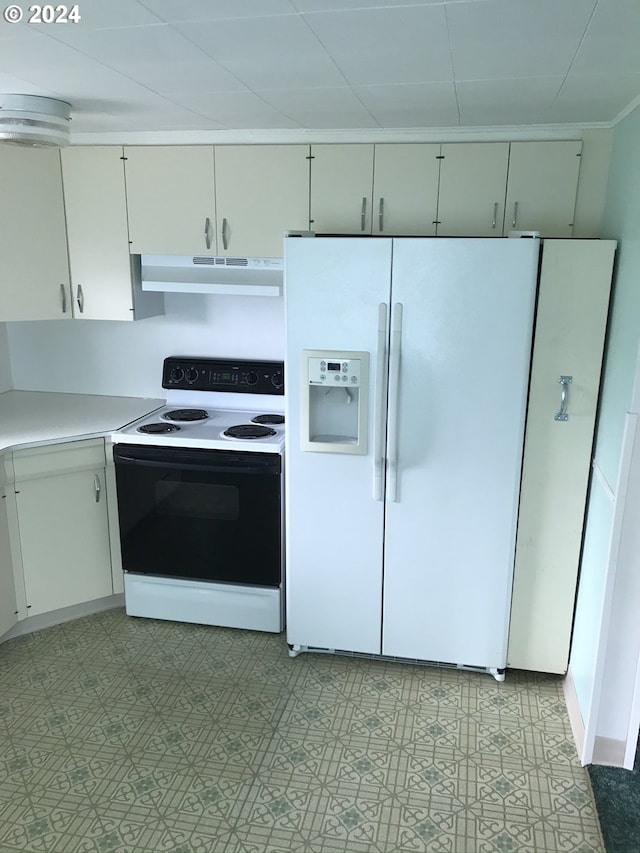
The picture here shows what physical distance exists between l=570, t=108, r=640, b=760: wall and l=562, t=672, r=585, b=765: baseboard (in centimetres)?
5

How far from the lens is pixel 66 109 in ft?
8.52

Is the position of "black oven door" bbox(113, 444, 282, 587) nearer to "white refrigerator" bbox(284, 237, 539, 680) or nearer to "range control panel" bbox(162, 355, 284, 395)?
"white refrigerator" bbox(284, 237, 539, 680)

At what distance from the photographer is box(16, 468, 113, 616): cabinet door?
10.2ft

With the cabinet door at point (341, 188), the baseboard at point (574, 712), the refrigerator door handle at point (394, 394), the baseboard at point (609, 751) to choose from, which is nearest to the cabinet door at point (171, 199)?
the cabinet door at point (341, 188)

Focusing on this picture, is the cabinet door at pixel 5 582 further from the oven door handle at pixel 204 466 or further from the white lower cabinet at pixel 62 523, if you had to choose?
the oven door handle at pixel 204 466

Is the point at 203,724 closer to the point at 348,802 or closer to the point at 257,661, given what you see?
the point at 257,661

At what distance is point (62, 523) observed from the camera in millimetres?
3182

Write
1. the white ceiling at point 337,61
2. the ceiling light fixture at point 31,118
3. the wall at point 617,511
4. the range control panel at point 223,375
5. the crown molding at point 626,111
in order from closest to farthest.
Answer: the white ceiling at point 337,61
the wall at point 617,511
the crown molding at point 626,111
the ceiling light fixture at point 31,118
the range control panel at point 223,375

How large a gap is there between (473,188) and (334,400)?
1.09m

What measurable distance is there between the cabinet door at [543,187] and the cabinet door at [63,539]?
2204 millimetres

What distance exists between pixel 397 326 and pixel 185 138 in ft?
4.58

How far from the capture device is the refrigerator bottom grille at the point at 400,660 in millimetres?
2902

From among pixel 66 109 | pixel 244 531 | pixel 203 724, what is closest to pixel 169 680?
pixel 203 724

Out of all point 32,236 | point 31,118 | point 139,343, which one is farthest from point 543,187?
point 32,236
